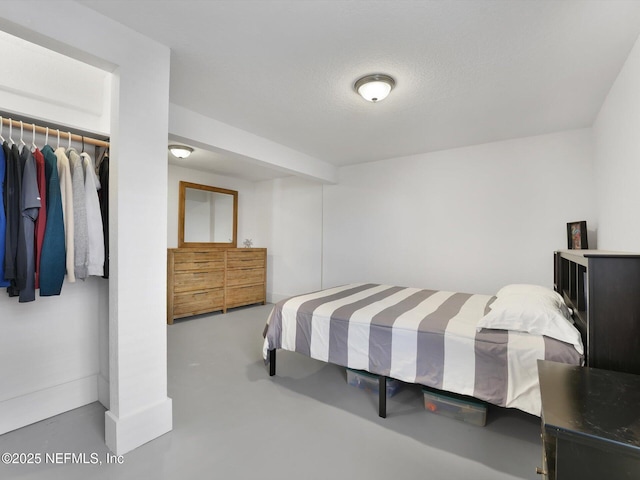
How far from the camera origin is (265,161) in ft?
11.7

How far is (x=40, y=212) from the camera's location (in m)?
1.78

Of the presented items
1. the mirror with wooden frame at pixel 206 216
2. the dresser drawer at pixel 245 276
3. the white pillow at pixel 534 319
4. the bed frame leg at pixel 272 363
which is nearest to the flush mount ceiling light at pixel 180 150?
the mirror with wooden frame at pixel 206 216

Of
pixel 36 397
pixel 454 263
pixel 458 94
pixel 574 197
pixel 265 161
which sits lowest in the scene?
pixel 36 397

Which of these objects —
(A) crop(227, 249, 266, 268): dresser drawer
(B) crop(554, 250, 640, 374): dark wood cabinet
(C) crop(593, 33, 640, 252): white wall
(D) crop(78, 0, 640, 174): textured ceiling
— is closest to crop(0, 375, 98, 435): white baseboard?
(D) crop(78, 0, 640, 174): textured ceiling

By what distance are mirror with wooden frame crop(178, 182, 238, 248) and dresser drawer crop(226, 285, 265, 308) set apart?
3.07ft

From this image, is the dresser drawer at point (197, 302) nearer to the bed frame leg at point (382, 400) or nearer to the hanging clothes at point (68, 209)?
the hanging clothes at point (68, 209)

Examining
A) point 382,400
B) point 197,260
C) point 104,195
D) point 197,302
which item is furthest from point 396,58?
point 197,302

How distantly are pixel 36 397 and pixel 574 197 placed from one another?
4963mm

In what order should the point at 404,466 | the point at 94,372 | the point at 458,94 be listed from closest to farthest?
the point at 404,466
the point at 94,372
the point at 458,94

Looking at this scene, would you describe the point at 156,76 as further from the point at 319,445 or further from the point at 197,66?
the point at 319,445

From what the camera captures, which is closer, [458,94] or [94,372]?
[94,372]

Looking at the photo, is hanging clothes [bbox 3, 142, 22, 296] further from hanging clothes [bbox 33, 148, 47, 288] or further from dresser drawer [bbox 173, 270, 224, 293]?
dresser drawer [bbox 173, 270, 224, 293]

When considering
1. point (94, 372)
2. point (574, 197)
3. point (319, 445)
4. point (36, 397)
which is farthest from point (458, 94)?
point (36, 397)

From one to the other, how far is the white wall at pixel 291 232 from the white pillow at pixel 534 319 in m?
3.51
